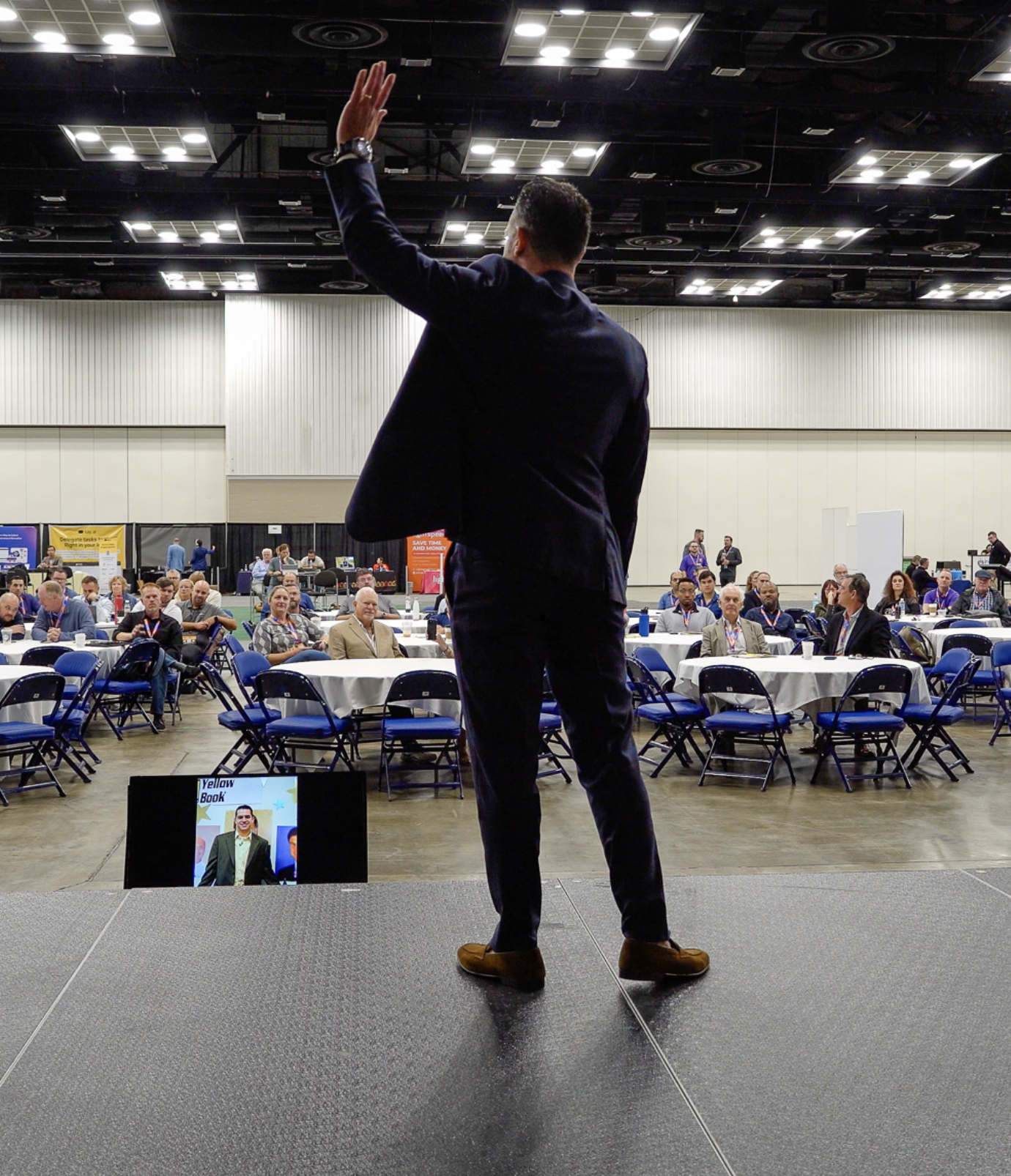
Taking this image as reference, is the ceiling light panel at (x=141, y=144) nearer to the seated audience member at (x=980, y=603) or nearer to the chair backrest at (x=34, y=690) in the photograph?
the chair backrest at (x=34, y=690)

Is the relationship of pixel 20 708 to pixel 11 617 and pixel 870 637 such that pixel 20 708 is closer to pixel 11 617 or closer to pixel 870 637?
pixel 11 617

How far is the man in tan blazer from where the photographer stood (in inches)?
336

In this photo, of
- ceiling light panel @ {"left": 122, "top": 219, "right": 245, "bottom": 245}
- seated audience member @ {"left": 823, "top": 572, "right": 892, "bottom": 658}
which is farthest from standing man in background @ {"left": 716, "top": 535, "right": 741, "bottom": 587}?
seated audience member @ {"left": 823, "top": 572, "right": 892, "bottom": 658}

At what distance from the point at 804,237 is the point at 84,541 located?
16976 millimetres

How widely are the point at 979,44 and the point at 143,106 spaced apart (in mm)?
9429

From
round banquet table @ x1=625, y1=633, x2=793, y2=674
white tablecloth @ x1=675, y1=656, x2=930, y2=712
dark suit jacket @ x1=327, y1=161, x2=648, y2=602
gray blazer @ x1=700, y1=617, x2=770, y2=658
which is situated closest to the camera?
dark suit jacket @ x1=327, y1=161, x2=648, y2=602

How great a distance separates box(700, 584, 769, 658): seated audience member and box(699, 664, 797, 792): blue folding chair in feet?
2.71

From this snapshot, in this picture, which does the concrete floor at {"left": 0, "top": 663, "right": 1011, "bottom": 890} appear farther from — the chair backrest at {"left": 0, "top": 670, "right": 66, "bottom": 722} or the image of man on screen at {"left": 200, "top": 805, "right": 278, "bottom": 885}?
the image of man on screen at {"left": 200, "top": 805, "right": 278, "bottom": 885}

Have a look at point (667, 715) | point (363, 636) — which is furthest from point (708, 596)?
point (363, 636)

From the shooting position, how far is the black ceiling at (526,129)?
38.2 ft

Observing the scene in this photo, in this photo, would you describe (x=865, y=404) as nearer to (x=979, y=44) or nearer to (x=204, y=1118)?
(x=979, y=44)

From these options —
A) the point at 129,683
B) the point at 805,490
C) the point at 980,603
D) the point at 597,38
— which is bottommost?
the point at 129,683

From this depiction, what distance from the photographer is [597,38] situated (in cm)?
1010

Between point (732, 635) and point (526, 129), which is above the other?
point (526, 129)
